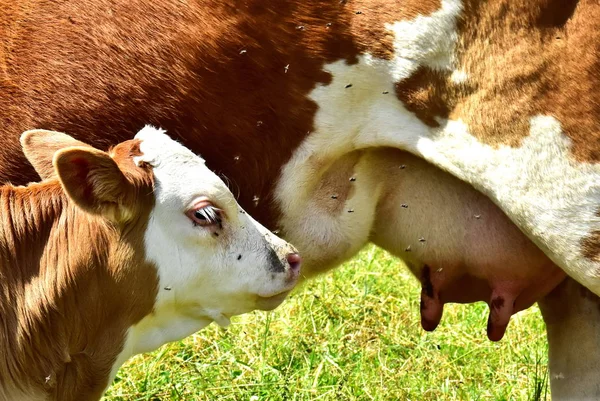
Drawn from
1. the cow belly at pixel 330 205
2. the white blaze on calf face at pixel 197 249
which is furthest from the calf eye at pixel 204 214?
the cow belly at pixel 330 205

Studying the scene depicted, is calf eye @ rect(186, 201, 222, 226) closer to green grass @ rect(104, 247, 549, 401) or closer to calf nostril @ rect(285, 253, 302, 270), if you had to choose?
calf nostril @ rect(285, 253, 302, 270)

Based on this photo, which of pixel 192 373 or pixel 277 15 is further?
pixel 192 373

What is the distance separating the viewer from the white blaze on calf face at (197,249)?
12.9 feet

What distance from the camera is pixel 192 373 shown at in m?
5.41

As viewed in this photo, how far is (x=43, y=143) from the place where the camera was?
152 inches

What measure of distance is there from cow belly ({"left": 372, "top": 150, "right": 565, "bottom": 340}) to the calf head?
499 millimetres

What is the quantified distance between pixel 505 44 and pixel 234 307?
1.26 metres

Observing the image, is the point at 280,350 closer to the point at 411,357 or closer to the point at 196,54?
the point at 411,357

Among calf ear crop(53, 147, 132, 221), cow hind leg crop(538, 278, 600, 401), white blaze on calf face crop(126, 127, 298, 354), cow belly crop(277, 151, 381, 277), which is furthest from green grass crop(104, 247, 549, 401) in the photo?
calf ear crop(53, 147, 132, 221)

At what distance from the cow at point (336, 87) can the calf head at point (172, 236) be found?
0.56 feet

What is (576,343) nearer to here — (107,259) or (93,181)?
(107,259)

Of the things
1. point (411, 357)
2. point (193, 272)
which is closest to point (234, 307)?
point (193, 272)

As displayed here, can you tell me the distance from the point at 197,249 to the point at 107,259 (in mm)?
294

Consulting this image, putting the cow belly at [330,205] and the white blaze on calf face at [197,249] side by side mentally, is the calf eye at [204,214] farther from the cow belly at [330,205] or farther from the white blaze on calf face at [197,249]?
the cow belly at [330,205]
